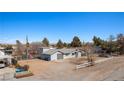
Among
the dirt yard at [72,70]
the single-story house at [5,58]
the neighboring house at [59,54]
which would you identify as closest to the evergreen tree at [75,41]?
the neighboring house at [59,54]

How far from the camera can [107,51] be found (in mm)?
6484

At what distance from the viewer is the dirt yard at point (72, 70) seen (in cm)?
603

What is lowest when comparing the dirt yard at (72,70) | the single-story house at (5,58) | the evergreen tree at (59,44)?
the dirt yard at (72,70)

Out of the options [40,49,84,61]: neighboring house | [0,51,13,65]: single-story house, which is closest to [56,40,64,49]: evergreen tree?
[40,49,84,61]: neighboring house

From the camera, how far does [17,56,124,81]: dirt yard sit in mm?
6031

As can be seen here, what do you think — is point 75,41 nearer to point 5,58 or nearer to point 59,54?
point 59,54

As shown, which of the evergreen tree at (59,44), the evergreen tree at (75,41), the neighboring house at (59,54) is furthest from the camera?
the neighboring house at (59,54)

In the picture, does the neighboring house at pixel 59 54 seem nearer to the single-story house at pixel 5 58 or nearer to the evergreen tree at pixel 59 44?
the evergreen tree at pixel 59 44

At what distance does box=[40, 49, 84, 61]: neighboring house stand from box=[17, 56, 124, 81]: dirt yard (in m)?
0.15

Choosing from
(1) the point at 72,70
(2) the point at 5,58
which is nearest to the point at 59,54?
(1) the point at 72,70

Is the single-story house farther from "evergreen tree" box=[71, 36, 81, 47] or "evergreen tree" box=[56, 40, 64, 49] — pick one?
"evergreen tree" box=[71, 36, 81, 47]

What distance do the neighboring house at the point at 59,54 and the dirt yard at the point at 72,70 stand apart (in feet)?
0.49
